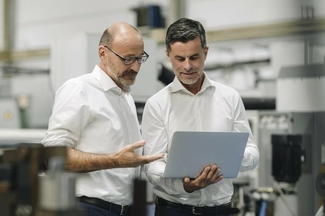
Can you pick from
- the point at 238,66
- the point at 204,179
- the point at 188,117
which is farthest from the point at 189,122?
the point at 238,66

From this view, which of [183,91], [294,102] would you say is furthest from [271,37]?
[183,91]

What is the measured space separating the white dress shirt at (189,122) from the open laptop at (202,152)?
0.31ft

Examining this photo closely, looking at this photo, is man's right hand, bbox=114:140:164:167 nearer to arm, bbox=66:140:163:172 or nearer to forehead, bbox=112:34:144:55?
arm, bbox=66:140:163:172

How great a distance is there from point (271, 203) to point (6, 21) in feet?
19.4

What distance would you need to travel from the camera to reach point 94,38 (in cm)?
373

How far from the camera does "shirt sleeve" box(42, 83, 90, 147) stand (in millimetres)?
2010

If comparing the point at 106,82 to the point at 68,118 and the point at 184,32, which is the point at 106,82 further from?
the point at 184,32

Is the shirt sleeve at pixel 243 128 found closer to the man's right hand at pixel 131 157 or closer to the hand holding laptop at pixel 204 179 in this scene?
the hand holding laptop at pixel 204 179

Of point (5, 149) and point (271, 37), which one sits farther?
point (271, 37)

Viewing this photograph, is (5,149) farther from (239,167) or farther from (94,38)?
(94,38)

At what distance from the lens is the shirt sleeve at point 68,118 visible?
2.01 metres

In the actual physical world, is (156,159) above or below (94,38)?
below

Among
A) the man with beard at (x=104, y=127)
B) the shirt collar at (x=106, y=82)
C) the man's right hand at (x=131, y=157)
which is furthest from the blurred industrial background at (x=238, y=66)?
the shirt collar at (x=106, y=82)

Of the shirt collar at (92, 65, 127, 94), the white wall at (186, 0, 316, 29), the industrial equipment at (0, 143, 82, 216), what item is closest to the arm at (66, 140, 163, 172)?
the shirt collar at (92, 65, 127, 94)
